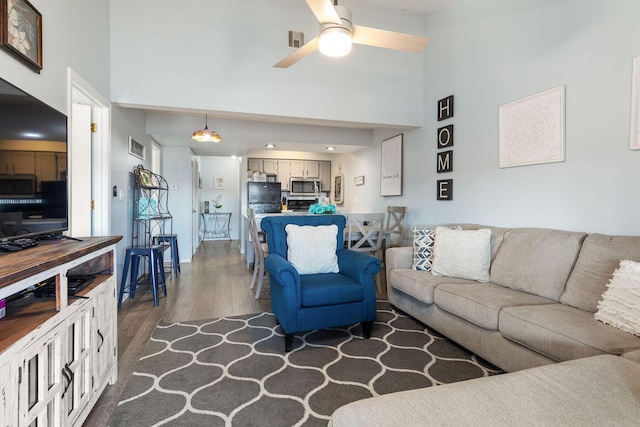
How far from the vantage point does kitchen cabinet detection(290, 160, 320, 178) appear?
7812 millimetres

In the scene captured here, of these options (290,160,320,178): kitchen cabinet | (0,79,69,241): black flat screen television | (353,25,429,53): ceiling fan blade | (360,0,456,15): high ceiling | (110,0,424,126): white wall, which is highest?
(360,0,456,15): high ceiling

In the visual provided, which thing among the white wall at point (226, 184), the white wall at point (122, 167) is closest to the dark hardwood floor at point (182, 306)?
the white wall at point (122, 167)

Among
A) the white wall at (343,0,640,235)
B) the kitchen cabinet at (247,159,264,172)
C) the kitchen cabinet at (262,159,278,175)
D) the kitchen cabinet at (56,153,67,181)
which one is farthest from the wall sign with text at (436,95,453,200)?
the kitchen cabinet at (247,159,264,172)

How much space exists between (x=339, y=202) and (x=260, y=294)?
4.06m

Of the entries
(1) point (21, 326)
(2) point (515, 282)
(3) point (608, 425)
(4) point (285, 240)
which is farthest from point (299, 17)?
(3) point (608, 425)

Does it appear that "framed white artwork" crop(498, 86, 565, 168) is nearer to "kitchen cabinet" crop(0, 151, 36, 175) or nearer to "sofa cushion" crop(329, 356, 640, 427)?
"sofa cushion" crop(329, 356, 640, 427)

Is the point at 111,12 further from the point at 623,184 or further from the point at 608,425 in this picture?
the point at 623,184

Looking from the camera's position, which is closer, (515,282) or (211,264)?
(515,282)

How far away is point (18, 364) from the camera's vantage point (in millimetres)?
953

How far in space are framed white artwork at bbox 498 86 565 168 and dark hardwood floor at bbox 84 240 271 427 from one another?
281cm

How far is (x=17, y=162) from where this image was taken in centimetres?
139

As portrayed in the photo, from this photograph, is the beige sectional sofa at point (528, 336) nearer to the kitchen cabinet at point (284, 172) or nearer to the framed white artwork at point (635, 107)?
the framed white artwork at point (635, 107)

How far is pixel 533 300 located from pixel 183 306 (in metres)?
3.11

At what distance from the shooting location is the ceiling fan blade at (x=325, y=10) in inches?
72.8
